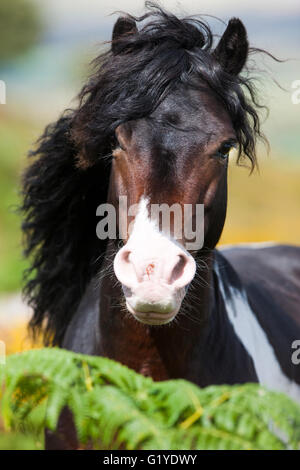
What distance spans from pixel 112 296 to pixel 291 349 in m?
1.38

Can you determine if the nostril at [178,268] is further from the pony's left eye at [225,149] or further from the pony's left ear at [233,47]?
the pony's left ear at [233,47]

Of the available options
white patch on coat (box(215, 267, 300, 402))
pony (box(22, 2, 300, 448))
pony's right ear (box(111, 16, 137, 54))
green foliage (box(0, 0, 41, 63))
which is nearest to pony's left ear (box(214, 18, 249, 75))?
pony (box(22, 2, 300, 448))

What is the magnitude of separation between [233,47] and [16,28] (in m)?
18.1

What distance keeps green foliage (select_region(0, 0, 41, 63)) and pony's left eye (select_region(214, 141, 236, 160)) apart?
18.1 metres

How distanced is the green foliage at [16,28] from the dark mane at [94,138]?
17178 mm

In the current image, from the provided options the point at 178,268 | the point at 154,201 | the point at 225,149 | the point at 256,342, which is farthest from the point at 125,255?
the point at 256,342

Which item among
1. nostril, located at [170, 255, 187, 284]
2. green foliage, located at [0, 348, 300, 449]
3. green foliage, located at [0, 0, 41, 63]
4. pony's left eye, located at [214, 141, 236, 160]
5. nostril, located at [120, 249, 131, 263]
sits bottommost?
green foliage, located at [0, 348, 300, 449]

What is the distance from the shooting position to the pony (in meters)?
2.65

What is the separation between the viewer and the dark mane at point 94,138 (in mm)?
2953

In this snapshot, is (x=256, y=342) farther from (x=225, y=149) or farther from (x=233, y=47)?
(x=233, y=47)

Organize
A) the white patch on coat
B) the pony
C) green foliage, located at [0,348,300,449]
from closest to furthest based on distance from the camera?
green foliage, located at [0,348,300,449], the pony, the white patch on coat

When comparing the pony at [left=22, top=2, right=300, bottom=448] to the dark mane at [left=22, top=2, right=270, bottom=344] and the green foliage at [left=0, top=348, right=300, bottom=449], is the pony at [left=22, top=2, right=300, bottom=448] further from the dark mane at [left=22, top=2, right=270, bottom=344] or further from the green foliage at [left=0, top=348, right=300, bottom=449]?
the green foliage at [left=0, top=348, right=300, bottom=449]

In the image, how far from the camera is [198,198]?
2773 mm
